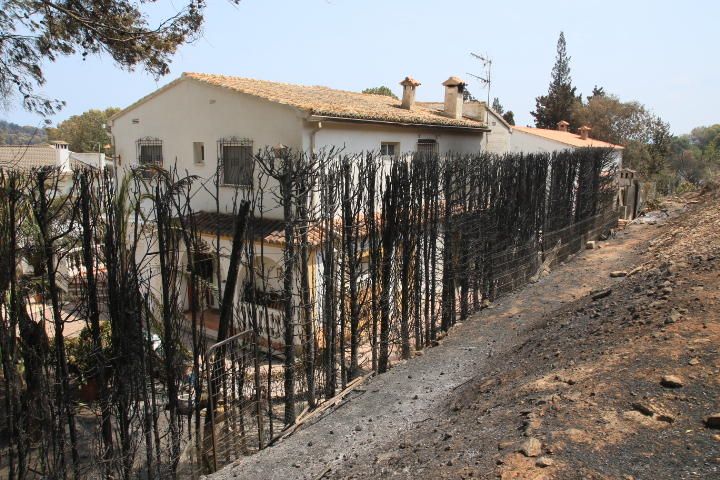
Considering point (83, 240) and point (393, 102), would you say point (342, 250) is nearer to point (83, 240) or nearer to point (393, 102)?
point (83, 240)

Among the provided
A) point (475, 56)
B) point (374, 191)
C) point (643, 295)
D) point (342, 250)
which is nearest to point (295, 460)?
point (342, 250)

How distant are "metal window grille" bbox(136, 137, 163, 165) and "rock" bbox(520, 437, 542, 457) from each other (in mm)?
14532

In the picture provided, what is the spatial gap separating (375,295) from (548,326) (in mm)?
2293

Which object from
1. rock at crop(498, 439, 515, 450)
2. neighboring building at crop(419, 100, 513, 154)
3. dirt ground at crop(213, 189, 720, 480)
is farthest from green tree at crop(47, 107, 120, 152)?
rock at crop(498, 439, 515, 450)

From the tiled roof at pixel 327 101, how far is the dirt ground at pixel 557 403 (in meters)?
7.08

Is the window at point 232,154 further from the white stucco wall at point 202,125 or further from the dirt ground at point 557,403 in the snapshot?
the dirt ground at point 557,403

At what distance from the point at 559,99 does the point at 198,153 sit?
141 ft

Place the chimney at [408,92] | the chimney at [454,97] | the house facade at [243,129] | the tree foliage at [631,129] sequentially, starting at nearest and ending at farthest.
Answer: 1. the house facade at [243,129]
2. the chimney at [408,92]
3. the chimney at [454,97]
4. the tree foliage at [631,129]

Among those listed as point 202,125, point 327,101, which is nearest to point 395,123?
point 327,101

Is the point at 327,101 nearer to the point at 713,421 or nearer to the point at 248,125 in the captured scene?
the point at 248,125

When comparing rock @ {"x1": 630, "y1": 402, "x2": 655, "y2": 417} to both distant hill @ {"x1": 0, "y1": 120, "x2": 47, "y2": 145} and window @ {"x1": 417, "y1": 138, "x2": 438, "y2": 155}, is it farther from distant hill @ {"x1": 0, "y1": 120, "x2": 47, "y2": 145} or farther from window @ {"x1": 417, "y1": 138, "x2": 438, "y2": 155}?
window @ {"x1": 417, "y1": 138, "x2": 438, "y2": 155}

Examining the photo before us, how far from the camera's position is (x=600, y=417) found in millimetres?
3543

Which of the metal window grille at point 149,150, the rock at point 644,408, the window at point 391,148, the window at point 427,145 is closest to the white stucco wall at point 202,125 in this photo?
the metal window grille at point 149,150

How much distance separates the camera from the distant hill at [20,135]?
449 centimetres
